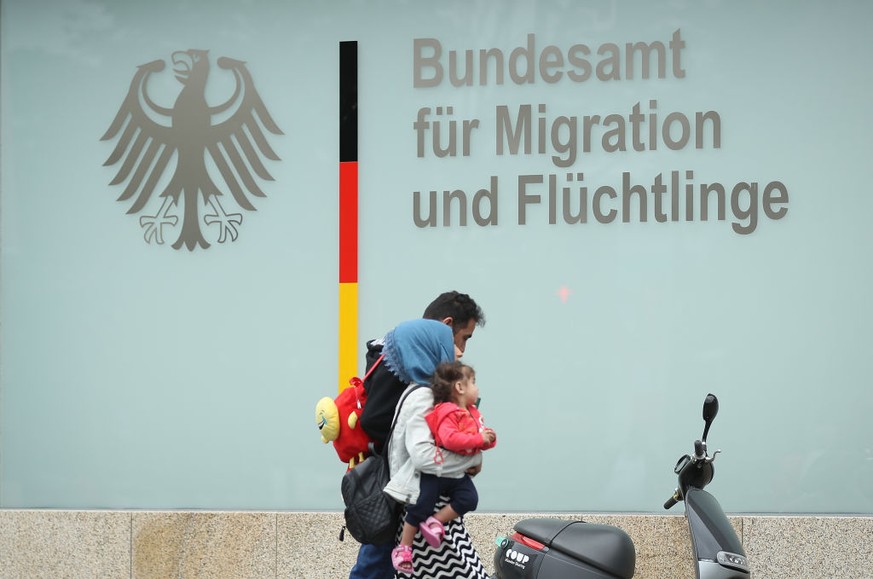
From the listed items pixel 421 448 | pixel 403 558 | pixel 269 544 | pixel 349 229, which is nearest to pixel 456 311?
pixel 421 448

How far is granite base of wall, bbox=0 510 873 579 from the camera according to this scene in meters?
6.84

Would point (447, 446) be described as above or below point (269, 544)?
above

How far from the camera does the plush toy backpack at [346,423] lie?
485 cm

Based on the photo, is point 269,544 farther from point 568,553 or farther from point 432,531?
point 568,553

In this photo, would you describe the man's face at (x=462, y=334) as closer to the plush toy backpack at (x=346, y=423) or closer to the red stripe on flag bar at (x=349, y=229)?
the plush toy backpack at (x=346, y=423)

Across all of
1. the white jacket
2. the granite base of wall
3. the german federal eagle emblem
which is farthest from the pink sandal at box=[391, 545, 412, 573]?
the german federal eagle emblem

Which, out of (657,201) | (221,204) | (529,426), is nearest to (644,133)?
(657,201)

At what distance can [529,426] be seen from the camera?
721cm

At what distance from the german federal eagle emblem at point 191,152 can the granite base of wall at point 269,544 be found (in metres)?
1.74

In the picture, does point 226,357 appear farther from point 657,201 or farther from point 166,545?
point 657,201

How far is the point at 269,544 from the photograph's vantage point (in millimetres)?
7176

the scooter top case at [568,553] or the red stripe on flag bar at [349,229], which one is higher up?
the red stripe on flag bar at [349,229]

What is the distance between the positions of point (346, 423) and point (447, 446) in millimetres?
580

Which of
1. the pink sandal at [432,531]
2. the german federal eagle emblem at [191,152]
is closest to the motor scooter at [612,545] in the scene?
the pink sandal at [432,531]
